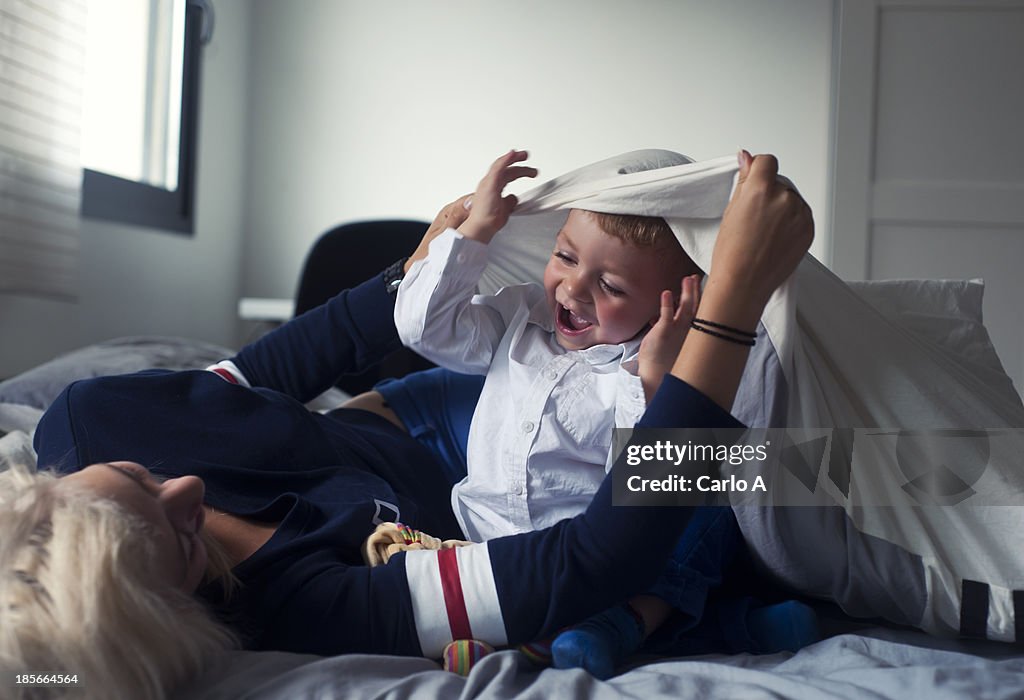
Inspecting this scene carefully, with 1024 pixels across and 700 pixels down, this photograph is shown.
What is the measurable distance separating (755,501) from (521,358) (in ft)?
1.17

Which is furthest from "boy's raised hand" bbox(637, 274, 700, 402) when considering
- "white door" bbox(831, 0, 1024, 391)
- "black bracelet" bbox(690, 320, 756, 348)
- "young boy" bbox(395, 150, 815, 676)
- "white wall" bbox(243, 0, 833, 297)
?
"white wall" bbox(243, 0, 833, 297)

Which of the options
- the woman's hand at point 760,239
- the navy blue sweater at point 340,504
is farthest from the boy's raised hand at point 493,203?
the woman's hand at point 760,239

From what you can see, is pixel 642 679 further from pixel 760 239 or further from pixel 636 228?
pixel 636 228

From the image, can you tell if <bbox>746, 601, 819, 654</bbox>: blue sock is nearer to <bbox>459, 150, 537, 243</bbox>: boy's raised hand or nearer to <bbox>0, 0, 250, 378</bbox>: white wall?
<bbox>459, 150, 537, 243</bbox>: boy's raised hand

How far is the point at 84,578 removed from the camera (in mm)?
667

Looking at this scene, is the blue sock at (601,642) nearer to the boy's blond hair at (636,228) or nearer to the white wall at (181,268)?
the boy's blond hair at (636,228)

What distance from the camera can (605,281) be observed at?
3.58ft

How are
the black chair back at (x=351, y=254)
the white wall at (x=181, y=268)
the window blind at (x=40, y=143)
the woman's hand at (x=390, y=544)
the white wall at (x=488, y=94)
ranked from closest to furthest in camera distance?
1. the woman's hand at (x=390, y=544)
2. the window blind at (x=40, y=143)
3. the white wall at (x=181, y=268)
4. the black chair back at (x=351, y=254)
5. the white wall at (x=488, y=94)

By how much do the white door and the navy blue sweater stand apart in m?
1.86

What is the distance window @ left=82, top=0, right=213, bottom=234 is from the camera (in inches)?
105

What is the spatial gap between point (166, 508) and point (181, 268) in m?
2.37

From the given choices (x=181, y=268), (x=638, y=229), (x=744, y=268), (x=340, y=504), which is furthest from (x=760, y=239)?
(x=181, y=268)

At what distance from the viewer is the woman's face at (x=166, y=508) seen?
2.52ft

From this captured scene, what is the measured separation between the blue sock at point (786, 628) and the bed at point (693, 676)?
2 cm
